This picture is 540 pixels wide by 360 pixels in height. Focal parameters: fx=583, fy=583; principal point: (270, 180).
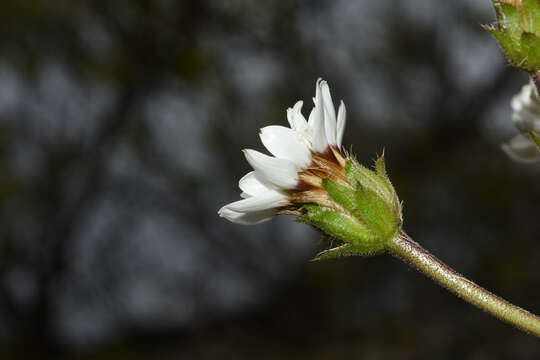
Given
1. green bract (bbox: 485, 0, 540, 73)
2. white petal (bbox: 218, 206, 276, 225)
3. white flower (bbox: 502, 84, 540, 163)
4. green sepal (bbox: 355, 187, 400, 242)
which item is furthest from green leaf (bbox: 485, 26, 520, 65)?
white petal (bbox: 218, 206, 276, 225)

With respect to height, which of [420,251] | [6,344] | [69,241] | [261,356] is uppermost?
[420,251]

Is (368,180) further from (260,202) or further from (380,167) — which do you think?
(260,202)

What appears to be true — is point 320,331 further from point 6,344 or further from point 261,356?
point 6,344

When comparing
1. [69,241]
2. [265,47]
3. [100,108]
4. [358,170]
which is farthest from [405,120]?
[358,170]

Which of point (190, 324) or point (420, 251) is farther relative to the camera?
point (190, 324)

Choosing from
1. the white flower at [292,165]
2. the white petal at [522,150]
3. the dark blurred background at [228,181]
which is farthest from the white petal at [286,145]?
the dark blurred background at [228,181]

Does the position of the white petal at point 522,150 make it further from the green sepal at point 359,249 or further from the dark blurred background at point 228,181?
the dark blurred background at point 228,181
